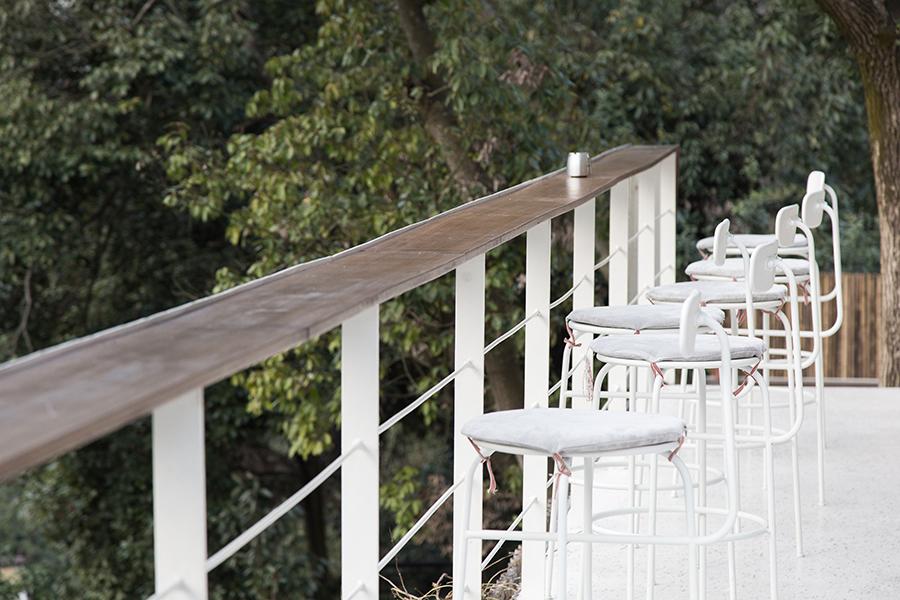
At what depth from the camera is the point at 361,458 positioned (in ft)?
6.04

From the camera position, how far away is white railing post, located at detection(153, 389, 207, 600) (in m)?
1.20

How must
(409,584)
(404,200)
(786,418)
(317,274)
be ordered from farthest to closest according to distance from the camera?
1. (409,584)
2. (404,200)
3. (786,418)
4. (317,274)

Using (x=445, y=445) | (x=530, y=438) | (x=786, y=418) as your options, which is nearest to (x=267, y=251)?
(x=445, y=445)

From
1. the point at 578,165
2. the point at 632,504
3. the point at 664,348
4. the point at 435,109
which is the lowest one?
the point at 632,504

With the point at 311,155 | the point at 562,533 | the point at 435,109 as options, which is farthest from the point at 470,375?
the point at 311,155

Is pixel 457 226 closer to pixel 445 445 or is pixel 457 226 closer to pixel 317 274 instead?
pixel 317 274

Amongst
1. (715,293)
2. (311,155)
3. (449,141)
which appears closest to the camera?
(715,293)

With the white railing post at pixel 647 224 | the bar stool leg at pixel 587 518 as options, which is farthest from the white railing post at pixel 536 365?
the white railing post at pixel 647 224

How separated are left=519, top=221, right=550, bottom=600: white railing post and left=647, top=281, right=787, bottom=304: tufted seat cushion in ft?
1.23

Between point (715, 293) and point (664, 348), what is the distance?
897mm

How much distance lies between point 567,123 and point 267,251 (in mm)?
1943

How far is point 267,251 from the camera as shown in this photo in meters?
7.57

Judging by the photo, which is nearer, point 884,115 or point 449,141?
point 884,115

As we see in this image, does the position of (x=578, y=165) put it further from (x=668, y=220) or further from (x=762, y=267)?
(x=668, y=220)
